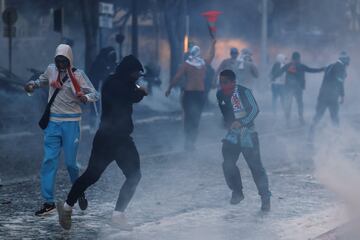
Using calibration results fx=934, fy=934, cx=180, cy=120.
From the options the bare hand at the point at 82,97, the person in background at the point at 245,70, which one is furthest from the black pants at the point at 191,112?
the bare hand at the point at 82,97

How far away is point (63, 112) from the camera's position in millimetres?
8398

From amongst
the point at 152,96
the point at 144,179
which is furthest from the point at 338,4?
the point at 144,179

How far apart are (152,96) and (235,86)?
698 inches

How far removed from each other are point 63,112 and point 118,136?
0.75 metres

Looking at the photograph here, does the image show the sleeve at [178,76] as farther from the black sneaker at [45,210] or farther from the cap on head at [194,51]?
the black sneaker at [45,210]

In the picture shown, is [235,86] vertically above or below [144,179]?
above

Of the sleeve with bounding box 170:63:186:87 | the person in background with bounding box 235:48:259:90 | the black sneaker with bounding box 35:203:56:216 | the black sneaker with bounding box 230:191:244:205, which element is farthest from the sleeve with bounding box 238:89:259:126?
the person in background with bounding box 235:48:259:90

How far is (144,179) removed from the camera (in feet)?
36.7

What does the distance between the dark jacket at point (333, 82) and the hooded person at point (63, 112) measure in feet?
28.8

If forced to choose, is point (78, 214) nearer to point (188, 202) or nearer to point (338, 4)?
point (188, 202)

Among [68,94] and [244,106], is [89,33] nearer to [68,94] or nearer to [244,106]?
[244,106]

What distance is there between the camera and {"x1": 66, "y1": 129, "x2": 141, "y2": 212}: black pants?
311 inches

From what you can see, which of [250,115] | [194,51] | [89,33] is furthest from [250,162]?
[89,33]

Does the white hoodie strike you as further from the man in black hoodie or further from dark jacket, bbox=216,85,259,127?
the man in black hoodie
